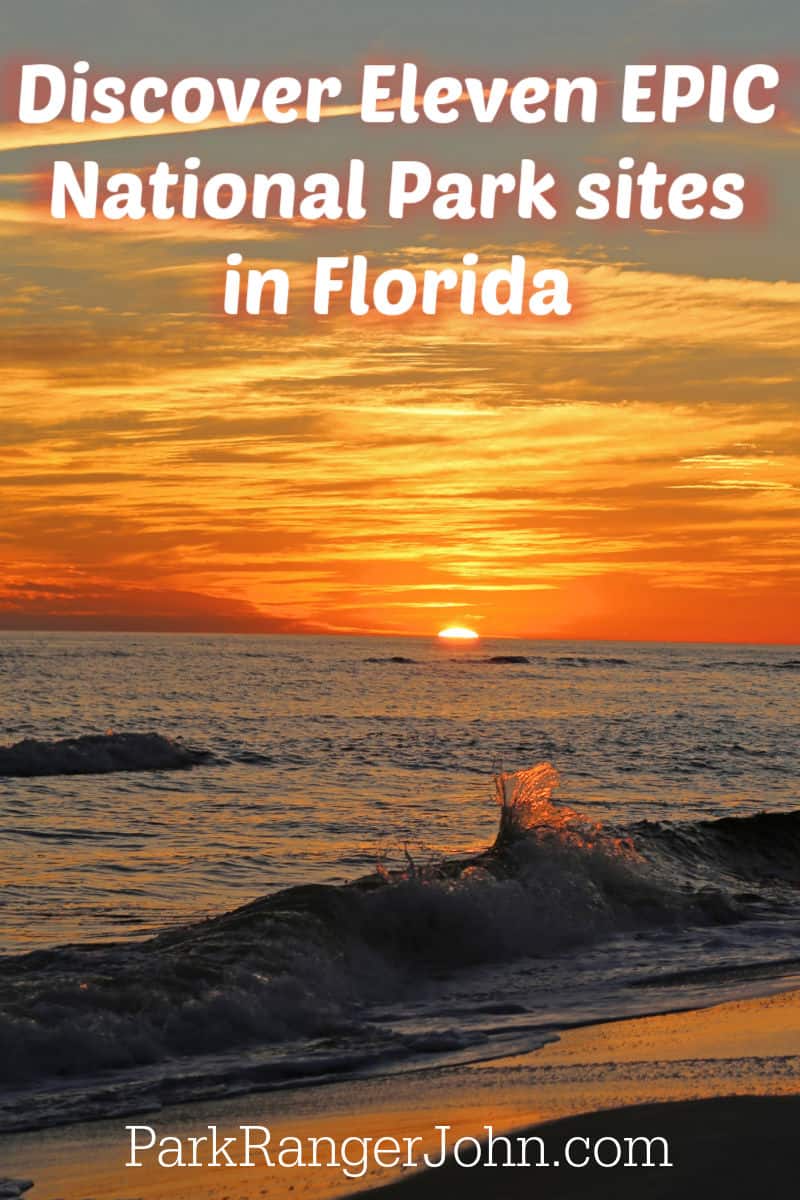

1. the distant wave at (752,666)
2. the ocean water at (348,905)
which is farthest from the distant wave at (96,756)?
the distant wave at (752,666)

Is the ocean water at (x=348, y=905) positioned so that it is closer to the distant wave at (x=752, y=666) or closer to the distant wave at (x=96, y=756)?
the distant wave at (x=96, y=756)

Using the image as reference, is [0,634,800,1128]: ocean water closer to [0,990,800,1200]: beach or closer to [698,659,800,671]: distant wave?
[0,990,800,1200]: beach

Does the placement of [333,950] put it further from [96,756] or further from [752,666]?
[752,666]

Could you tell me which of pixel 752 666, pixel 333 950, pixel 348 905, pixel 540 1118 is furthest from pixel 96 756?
pixel 752 666

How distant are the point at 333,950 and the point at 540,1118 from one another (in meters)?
4.78

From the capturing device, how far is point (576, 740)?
3759 cm

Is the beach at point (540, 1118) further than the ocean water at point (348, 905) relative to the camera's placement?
No

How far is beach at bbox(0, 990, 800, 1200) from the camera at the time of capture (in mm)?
6395

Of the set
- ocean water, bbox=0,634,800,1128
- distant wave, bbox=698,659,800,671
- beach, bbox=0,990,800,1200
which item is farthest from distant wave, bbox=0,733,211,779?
distant wave, bbox=698,659,800,671

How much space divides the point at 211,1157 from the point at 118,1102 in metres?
1.33

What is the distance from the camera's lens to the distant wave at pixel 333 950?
29.9 ft

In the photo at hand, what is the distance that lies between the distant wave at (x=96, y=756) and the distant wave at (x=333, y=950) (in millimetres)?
14601

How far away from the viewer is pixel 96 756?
31.1 m

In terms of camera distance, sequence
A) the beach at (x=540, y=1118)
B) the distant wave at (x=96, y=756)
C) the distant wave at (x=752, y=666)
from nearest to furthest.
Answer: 1. the beach at (x=540, y=1118)
2. the distant wave at (x=96, y=756)
3. the distant wave at (x=752, y=666)
